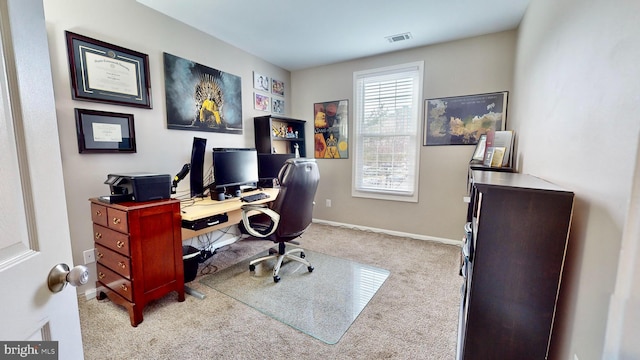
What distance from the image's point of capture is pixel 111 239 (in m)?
1.81

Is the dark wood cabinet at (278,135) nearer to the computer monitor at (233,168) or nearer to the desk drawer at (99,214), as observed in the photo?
the computer monitor at (233,168)

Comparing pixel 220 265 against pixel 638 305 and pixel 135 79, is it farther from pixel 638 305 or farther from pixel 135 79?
pixel 638 305

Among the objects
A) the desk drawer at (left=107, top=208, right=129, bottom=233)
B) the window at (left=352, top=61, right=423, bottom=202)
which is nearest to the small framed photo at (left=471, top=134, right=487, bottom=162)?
the window at (left=352, top=61, right=423, bottom=202)

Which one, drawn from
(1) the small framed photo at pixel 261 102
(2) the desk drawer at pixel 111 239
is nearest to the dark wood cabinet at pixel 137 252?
(2) the desk drawer at pixel 111 239

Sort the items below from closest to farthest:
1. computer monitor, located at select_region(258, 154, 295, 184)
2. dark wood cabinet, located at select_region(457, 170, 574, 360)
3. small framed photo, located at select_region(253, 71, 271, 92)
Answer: dark wood cabinet, located at select_region(457, 170, 574, 360)
computer monitor, located at select_region(258, 154, 295, 184)
small framed photo, located at select_region(253, 71, 271, 92)

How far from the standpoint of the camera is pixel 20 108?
50 cm

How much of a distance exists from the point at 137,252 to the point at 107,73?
4.90 feet

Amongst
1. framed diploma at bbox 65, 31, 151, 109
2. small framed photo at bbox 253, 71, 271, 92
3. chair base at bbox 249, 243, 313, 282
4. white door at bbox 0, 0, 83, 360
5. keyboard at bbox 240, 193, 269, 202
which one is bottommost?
chair base at bbox 249, 243, 313, 282

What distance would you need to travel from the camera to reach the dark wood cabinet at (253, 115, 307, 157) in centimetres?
340

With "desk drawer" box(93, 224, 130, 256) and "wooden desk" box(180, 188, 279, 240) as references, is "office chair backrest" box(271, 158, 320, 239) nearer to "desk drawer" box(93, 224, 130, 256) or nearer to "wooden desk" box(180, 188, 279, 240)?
"wooden desk" box(180, 188, 279, 240)

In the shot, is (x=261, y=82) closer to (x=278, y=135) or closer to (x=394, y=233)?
(x=278, y=135)

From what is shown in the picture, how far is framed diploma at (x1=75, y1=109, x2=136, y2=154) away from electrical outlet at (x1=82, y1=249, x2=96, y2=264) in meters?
0.81

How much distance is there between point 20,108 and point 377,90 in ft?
11.5

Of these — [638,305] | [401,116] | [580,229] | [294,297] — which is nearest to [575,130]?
[580,229]
